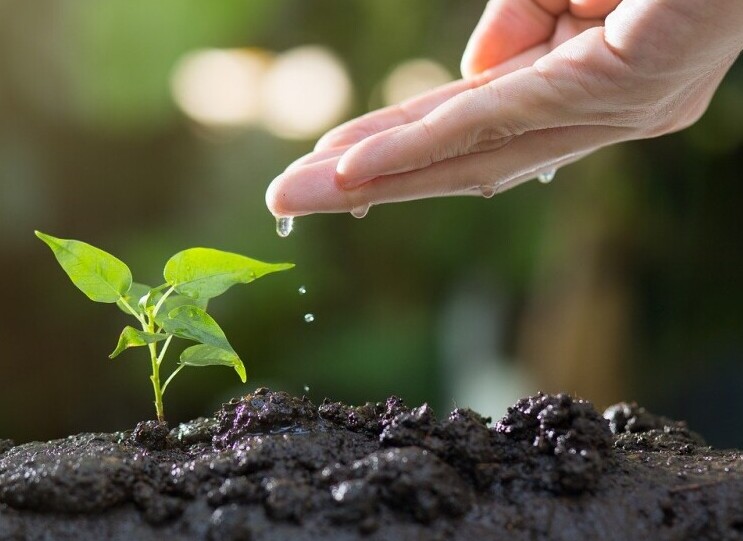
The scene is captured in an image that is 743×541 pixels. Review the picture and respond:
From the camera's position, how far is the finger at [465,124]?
3.28 feet

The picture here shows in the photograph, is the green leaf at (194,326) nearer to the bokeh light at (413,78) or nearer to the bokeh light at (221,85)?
the bokeh light at (221,85)

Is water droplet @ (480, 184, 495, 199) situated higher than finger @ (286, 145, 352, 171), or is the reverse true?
finger @ (286, 145, 352, 171)

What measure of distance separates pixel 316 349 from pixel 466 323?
62 centimetres

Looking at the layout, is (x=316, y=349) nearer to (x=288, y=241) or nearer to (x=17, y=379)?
(x=288, y=241)


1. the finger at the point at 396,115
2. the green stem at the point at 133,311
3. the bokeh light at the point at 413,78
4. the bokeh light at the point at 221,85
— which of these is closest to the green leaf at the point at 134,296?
the green stem at the point at 133,311

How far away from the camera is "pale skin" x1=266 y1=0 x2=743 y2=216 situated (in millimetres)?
919

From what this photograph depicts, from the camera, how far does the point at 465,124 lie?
3.36 feet

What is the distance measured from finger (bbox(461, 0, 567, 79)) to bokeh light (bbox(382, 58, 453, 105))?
137 cm

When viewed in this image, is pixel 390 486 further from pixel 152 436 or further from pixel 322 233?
pixel 322 233

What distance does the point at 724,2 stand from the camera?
0.89 metres

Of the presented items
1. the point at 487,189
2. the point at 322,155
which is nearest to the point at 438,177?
the point at 487,189

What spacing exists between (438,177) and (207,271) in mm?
374

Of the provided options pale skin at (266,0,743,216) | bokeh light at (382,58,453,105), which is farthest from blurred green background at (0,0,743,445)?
pale skin at (266,0,743,216)

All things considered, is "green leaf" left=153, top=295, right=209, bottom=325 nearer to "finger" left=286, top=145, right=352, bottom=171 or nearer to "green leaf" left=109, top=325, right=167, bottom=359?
"green leaf" left=109, top=325, right=167, bottom=359
